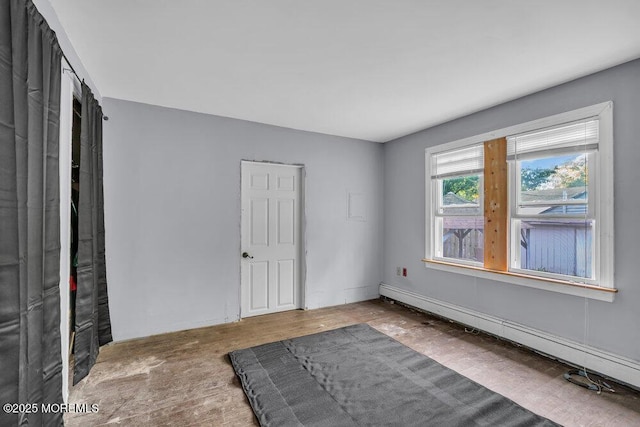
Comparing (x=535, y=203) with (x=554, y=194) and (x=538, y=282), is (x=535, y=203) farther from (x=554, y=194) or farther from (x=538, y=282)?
(x=538, y=282)

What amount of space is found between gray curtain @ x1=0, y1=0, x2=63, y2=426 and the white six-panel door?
2360 millimetres

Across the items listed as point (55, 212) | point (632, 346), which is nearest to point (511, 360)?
point (632, 346)

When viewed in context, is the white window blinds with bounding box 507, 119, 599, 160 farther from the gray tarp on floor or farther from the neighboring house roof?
the gray tarp on floor

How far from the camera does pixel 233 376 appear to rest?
8.32 ft

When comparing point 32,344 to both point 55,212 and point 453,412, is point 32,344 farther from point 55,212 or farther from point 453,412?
point 453,412

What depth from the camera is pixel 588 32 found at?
2.01 metres

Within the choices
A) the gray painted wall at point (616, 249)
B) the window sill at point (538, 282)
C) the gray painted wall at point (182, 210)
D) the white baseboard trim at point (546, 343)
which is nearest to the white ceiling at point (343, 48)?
the gray painted wall at point (616, 249)

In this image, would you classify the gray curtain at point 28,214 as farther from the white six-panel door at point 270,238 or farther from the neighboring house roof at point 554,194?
the neighboring house roof at point 554,194

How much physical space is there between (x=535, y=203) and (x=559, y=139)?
65cm

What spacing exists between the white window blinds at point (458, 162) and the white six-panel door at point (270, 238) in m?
1.99

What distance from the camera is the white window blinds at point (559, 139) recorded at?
105 inches

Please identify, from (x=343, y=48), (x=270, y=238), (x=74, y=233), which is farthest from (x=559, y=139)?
(x=74, y=233)

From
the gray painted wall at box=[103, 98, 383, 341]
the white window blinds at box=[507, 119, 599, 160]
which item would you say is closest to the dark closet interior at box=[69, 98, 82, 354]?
the gray painted wall at box=[103, 98, 383, 341]

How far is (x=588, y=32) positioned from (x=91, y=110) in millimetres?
3924
